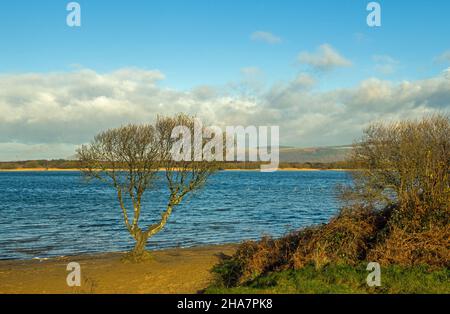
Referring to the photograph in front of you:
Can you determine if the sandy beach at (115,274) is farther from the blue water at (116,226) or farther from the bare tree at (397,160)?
the bare tree at (397,160)

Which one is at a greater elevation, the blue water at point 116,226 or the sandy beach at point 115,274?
the sandy beach at point 115,274

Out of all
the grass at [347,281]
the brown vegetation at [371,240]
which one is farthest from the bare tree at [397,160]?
the grass at [347,281]

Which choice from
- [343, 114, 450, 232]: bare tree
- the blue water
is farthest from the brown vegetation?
the blue water

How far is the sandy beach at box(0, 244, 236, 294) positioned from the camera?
54.3ft

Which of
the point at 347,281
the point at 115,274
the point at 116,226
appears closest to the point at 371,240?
the point at 347,281

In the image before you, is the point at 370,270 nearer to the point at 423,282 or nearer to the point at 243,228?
the point at 423,282

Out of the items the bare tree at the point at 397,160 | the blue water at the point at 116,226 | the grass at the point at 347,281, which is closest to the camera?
the grass at the point at 347,281

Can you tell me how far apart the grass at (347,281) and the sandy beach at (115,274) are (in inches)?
122

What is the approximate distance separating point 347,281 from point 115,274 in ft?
33.6

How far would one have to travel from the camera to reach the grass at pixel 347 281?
13.0 m

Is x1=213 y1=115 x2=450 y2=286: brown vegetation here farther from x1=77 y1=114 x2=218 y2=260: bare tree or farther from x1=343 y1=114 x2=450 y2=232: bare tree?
x1=77 y1=114 x2=218 y2=260: bare tree

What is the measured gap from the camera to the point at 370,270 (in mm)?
14594

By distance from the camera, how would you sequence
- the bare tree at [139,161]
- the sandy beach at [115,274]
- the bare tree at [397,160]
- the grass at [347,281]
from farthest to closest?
the bare tree at [397,160]
the bare tree at [139,161]
the sandy beach at [115,274]
the grass at [347,281]
